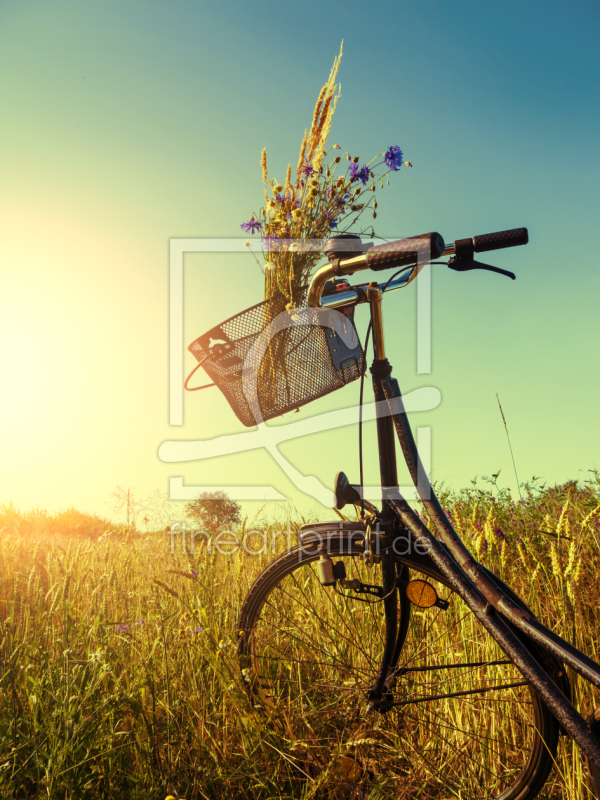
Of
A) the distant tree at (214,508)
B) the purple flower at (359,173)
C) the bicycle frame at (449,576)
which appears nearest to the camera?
the bicycle frame at (449,576)

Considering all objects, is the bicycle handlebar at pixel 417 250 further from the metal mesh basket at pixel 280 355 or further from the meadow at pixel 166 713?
the meadow at pixel 166 713

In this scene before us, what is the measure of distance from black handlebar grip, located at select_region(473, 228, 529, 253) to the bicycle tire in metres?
1.16

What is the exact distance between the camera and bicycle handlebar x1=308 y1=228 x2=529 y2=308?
1.41 meters

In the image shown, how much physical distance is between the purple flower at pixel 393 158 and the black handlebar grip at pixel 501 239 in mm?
1019

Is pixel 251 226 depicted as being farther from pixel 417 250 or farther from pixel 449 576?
pixel 449 576

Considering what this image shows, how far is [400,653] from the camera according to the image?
6.07 ft

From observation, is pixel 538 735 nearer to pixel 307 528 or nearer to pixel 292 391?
pixel 307 528

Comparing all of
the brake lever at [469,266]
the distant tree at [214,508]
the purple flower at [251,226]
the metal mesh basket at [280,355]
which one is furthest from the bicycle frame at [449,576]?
the distant tree at [214,508]

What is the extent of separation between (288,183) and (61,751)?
7.64 feet

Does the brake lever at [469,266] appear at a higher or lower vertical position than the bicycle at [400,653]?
higher

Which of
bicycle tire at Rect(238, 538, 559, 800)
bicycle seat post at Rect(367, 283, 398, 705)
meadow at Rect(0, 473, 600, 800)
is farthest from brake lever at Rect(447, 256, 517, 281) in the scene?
bicycle tire at Rect(238, 538, 559, 800)

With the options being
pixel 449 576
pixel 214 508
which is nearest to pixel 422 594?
pixel 449 576

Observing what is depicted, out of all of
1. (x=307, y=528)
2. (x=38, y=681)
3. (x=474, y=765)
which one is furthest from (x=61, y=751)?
(x=474, y=765)

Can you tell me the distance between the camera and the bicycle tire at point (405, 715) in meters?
1.66
